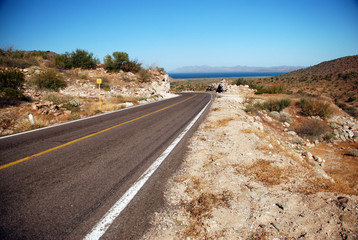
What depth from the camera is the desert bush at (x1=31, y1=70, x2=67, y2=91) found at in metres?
15.4

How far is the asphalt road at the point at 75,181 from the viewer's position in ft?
8.45

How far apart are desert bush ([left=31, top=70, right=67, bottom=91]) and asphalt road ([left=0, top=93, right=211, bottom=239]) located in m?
11.2

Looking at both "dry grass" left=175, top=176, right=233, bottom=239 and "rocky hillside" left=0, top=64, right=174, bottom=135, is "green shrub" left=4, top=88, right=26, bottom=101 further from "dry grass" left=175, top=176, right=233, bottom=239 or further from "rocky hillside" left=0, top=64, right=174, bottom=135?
"dry grass" left=175, top=176, right=233, bottom=239

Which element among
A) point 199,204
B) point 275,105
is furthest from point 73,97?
point 275,105

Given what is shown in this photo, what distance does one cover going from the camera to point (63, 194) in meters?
3.29

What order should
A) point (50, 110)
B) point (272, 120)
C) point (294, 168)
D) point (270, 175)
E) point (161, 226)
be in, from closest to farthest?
1. point (161, 226)
2. point (270, 175)
3. point (294, 168)
4. point (50, 110)
5. point (272, 120)

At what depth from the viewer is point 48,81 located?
16.3 metres

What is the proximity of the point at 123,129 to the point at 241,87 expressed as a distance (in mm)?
35259

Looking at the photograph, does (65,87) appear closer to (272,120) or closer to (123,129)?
(123,129)

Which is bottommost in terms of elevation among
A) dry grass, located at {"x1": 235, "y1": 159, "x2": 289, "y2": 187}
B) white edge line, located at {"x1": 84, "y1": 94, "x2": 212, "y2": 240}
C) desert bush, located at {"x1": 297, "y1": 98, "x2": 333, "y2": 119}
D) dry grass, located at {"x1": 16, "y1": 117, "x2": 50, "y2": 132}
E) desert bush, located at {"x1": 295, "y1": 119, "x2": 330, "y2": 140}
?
desert bush, located at {"x1": 295, "y1": 119, "x2": 330, "y2": 140}

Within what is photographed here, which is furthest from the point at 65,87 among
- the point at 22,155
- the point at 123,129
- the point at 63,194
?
the point at 63,194

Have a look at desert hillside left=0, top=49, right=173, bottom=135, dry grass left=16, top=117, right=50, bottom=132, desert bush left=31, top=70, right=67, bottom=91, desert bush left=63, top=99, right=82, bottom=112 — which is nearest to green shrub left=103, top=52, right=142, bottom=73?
desert hillside left=0, top=49, right=173, bottom=135

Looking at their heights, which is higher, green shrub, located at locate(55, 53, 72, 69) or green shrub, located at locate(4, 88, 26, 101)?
green shrub, located at locate(55, 53, 72, 69)

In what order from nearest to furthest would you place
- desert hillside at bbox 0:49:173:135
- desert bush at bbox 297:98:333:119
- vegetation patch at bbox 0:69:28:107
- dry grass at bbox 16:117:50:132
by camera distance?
dry grass at bbox 16:117:50:132, desert hillside at bbox 0:49:173:135, vegetation patch at bbox 0:69:28:107, desert bush at bbox 297:98:333:119
